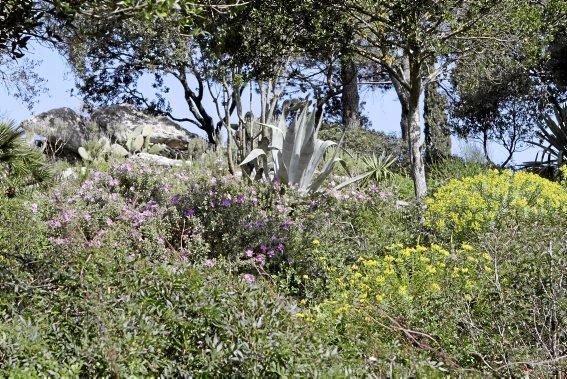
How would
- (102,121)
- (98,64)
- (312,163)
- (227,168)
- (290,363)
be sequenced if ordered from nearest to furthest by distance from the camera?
1. (290,363)
2. (312,163)
3. (227,168)
4. (102,121)
5. (98,64)

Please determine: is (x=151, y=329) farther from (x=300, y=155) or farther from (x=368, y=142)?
(x=368, y=142)

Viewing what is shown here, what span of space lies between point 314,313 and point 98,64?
813 inches

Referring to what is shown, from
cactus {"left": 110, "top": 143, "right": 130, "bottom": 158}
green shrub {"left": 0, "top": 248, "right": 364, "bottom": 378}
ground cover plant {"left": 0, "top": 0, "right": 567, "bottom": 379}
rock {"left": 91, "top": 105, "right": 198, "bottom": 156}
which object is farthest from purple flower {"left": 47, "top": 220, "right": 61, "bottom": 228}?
rock {"left": 91, "top": 105, "right": 198, "bottom": 156}

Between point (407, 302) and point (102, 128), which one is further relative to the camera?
point (102, 128)

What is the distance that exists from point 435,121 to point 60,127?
11580 mm

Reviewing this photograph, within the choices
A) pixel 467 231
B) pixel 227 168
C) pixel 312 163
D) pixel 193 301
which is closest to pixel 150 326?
pixel 193 301

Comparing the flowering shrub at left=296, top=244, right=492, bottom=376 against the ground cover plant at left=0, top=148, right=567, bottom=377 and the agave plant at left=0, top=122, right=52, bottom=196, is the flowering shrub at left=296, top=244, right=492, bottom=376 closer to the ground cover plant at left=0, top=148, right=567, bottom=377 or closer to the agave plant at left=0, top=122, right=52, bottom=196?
the ground cover plant at left=0, top=148, right=567, bottom=377

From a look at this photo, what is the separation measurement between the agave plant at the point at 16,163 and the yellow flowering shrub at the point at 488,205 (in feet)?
16.5

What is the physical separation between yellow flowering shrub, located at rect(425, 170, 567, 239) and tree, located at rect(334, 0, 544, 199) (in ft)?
3.19

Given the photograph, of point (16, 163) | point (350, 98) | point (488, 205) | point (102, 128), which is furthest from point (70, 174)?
point (350, 98)

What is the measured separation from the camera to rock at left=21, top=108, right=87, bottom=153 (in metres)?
20.2

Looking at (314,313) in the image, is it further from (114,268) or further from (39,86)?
(39,86)

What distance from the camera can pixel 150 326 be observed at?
3918 millimetres

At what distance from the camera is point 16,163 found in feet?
33.5
